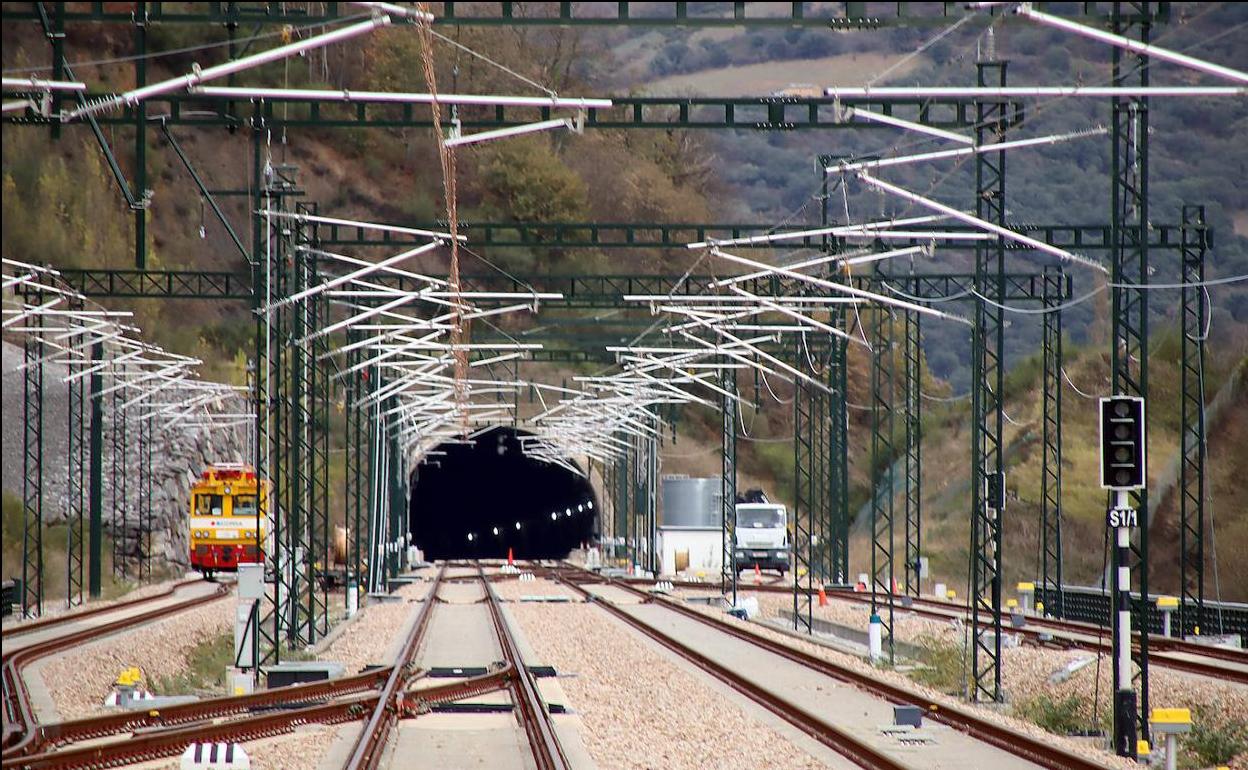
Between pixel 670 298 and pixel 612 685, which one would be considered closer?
pixel 612 685

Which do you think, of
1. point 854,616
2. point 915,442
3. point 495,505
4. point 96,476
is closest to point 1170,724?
point 915,442

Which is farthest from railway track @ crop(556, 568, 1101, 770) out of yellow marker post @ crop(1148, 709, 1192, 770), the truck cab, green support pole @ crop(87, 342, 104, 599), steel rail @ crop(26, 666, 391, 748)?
the truck cab

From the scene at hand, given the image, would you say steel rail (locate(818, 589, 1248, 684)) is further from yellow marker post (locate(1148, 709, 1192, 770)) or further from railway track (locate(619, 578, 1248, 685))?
yellow marker post (locate(1148, 709, 1192, 770))

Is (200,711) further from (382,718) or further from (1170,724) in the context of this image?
(1170,724)

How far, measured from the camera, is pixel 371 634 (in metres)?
38.3

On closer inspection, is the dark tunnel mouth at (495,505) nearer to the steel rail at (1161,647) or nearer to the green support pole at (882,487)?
the green support pole at (882,487)

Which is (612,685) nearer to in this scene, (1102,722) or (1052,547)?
(1102,722)

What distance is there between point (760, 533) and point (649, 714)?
51.1m

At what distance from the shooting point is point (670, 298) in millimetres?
32531

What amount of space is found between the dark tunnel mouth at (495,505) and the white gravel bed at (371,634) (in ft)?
185

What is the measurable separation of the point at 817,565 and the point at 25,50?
4125 cm

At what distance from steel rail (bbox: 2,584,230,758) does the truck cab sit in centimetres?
2442

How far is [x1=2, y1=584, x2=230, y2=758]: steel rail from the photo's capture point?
17.6m

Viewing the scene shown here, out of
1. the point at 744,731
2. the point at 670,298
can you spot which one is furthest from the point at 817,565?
the point at 744,731
